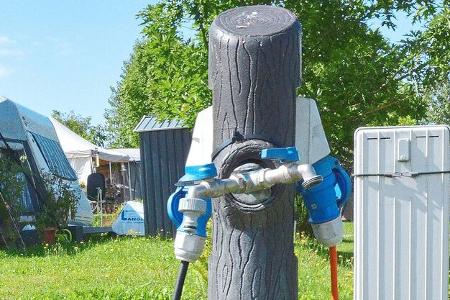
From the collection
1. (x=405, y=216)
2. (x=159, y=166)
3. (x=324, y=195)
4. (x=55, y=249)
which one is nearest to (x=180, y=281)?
(x=324, y=195)

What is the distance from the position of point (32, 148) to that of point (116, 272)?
5.17 m

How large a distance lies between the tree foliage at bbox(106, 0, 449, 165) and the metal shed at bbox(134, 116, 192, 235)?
11.6 ft

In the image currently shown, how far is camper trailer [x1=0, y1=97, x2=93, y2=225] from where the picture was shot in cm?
1257

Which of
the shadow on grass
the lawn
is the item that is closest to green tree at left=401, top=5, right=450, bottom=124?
the lawn

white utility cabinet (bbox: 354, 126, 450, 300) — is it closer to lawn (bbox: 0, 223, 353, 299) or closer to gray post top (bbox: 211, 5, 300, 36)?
gray post top (bbox: 211, 5, 300, 36)

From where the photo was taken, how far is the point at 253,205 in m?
2.07

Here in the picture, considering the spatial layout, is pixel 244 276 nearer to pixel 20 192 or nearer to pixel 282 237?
pixel 282 237

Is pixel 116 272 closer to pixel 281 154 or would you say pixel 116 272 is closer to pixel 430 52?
pixel 430 52

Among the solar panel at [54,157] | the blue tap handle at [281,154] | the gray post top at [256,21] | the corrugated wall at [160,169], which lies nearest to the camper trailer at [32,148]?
the solar panel at [54,157]

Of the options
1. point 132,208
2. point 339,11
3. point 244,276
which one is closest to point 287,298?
point 244,276

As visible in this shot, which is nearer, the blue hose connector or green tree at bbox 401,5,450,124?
the blue hose connector

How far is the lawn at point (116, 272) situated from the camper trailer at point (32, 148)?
1.31m

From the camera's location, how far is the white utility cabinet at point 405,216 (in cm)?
229

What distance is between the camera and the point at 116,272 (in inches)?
341
